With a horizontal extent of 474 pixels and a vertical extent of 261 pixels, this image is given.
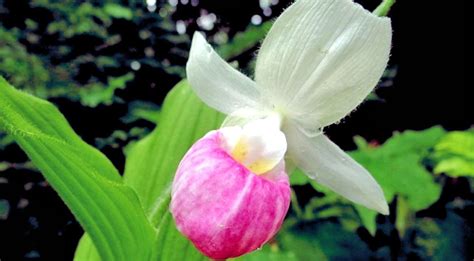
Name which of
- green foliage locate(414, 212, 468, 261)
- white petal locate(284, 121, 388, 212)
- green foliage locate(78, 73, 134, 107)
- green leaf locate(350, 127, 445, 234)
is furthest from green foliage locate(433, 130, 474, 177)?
green foliage locate(78, 73, 134, 107)

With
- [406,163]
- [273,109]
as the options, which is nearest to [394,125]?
[406,163]

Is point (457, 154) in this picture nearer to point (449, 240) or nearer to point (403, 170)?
point (403, 170)

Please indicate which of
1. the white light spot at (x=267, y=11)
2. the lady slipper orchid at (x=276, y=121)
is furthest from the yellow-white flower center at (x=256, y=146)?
the white light spot at (x=267, y=11)

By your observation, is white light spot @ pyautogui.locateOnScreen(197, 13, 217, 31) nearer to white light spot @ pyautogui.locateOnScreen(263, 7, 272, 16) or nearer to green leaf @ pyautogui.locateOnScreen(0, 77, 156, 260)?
white light spot @ pyautogui.locateOnScreen(263, 7, 272, 16)

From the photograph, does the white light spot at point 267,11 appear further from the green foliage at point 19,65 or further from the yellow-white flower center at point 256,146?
the yellow-white flower center at point 256,146

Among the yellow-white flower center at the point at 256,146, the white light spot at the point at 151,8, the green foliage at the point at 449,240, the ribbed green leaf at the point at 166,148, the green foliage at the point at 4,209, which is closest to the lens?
the yellow-white flower center at the point at 256,146

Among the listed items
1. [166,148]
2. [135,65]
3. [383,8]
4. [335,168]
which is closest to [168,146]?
[166,148]

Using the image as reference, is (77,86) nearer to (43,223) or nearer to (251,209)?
(43,223)
